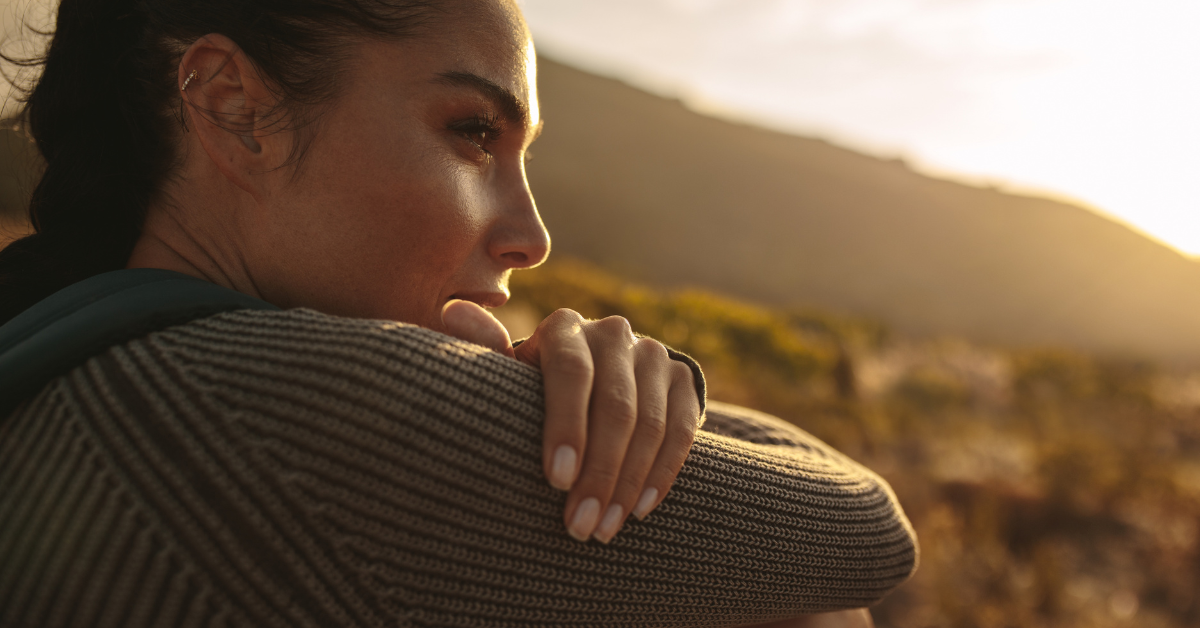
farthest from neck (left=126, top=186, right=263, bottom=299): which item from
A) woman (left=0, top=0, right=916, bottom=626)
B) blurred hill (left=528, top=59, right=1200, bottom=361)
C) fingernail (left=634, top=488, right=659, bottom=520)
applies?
blurred hill (left=528, top=59, right=1200, bottom=361)

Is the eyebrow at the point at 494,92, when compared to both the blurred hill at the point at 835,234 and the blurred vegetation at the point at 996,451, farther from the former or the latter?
the blurred hill at the point at 835,234

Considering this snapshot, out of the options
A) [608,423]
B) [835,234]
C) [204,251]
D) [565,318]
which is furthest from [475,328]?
[835,234]

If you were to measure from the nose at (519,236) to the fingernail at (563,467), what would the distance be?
662 millimetres

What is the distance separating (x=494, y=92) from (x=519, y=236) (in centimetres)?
32

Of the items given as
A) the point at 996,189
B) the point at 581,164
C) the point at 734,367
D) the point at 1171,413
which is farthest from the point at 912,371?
the point at 996,189

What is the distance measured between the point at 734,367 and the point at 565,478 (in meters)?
8.98

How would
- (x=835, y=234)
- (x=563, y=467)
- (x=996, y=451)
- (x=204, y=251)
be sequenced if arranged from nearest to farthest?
1. (x=563, y=467)
2. (x=204, y=251)
3. (x=996, y=451)
4. (x=835, y=234)

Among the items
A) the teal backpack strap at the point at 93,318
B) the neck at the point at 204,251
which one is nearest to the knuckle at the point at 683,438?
the teal backpack strap at the point at 93,318

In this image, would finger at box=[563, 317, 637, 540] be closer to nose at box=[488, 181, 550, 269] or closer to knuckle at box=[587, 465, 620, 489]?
knuckle at box=[587, 465, 620, 489]

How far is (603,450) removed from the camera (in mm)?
944

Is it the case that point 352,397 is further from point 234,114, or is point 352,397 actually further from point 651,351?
point 234,114

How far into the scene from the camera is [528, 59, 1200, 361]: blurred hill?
3647cm

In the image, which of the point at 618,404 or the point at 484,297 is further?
the point at 484,297

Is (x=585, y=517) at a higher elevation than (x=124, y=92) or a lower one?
lower
